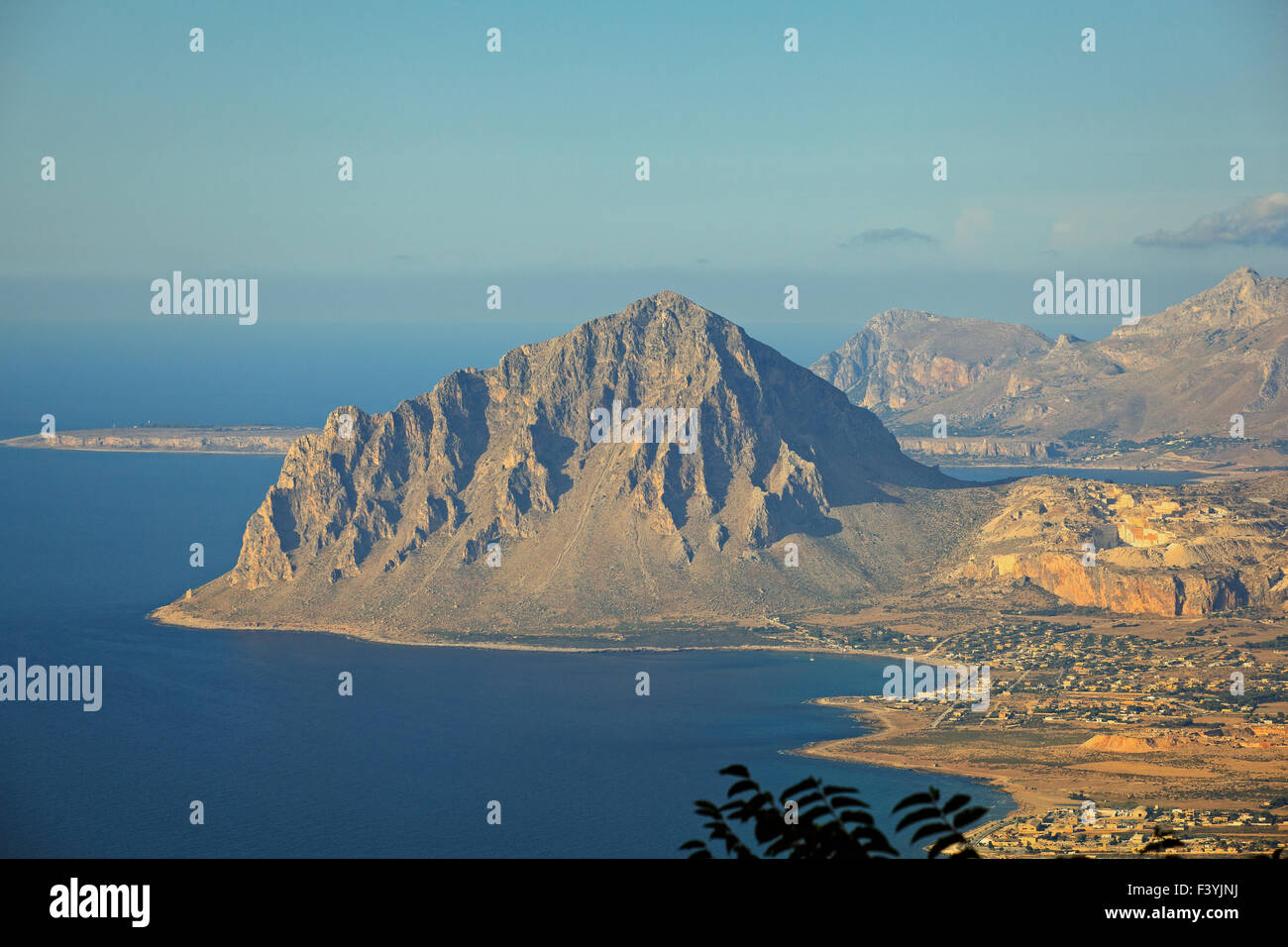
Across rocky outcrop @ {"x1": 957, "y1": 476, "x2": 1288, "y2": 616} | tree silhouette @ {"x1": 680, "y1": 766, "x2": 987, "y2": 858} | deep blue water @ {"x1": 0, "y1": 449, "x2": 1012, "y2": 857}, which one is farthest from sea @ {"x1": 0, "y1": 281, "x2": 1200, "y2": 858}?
tree silhouette @ {"x1": 680, "y1": 766, "x2": 987, "y2": 858}

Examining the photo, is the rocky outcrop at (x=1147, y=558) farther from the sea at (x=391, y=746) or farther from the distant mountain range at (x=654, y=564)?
the sea at (x=391, y=746)

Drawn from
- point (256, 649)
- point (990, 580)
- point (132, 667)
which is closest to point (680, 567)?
point (990, 580)

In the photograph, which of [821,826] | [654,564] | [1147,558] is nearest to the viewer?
[821,826]

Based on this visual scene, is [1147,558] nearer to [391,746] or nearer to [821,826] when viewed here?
[391,746]


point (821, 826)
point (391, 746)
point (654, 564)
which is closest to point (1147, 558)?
point (654, 564)

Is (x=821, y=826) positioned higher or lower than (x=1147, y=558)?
higher

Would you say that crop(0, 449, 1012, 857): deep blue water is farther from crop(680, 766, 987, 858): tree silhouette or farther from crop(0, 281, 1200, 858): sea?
crop(680, 766, 987, 858): tree silhouette

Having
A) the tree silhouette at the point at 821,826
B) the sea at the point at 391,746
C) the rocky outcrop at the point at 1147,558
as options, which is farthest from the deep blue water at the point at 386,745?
the tree silhouette at the point at 821,826

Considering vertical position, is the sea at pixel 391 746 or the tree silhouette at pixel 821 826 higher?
the tree silhouette at pixel 821 826
